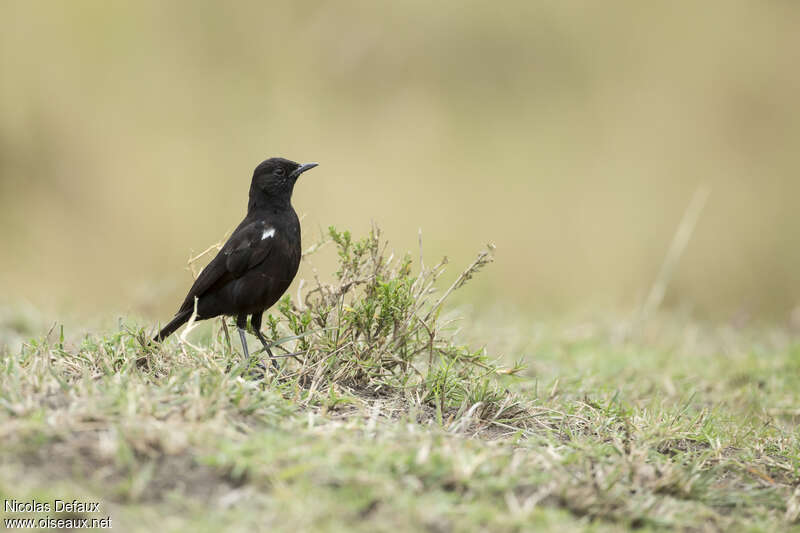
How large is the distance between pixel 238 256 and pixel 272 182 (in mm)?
504

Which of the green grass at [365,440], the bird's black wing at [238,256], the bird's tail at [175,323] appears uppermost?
the bird's black wing at [238,256]

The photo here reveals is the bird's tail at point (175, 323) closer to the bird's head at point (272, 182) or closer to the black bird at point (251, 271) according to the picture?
the black bird at point (251, 271)

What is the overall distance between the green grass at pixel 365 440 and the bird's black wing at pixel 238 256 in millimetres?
326

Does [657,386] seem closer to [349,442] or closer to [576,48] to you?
[349,442]

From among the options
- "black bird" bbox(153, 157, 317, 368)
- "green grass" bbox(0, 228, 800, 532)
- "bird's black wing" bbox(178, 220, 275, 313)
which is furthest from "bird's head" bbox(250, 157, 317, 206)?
"green grass" bbox(0, 228, 800, 532)

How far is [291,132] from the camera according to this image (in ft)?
30.9

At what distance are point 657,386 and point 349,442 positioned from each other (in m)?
2.84

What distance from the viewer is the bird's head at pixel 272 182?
4.45 metres

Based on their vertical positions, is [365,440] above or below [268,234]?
below

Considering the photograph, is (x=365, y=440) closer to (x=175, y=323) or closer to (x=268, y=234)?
(x=268, y=234)

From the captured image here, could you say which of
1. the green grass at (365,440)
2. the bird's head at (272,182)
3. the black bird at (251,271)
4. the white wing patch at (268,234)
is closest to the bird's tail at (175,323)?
the black bird at (251,271)

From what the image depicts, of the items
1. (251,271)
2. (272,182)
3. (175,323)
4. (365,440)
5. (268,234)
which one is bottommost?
(365,440)

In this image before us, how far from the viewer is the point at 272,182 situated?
4465 mm

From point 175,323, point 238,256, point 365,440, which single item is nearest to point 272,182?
point 238,256
